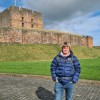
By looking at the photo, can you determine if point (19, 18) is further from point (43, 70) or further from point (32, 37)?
point (43, 70)

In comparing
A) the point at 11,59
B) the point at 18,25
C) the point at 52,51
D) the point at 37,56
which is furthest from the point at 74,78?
the point at 18,25

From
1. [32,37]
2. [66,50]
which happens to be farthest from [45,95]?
[32,37]

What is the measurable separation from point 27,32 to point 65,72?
127 feet

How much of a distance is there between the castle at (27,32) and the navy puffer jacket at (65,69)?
117 ft

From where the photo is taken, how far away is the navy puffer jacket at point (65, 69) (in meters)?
4.97

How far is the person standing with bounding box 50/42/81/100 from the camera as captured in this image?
16.3 ft

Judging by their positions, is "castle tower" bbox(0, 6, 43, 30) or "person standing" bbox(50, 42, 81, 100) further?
"castle tower" bbox(0, 6, 43, 30)

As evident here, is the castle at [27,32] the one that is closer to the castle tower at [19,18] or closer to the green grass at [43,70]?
the castle tower at [19,18]

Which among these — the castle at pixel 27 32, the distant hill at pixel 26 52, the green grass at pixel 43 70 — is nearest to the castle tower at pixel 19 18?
the castle at pixel 27 32

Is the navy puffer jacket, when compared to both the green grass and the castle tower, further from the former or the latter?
the castle tower

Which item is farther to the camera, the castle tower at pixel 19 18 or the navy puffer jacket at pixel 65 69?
the castle tower at pixel 19 18

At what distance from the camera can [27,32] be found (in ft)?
141

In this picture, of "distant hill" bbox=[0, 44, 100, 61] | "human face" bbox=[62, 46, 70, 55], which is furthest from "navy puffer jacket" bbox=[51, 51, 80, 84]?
"distant hill" bbox=[0, 44, 100, 61]

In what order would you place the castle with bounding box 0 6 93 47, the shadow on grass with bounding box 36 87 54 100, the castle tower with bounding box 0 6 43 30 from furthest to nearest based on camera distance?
the castle tower with bounding box 0 6 43 30 < the castle with bounding box 0 6 93 47 < the shadow on grass with bounding box 36 87 54 100
